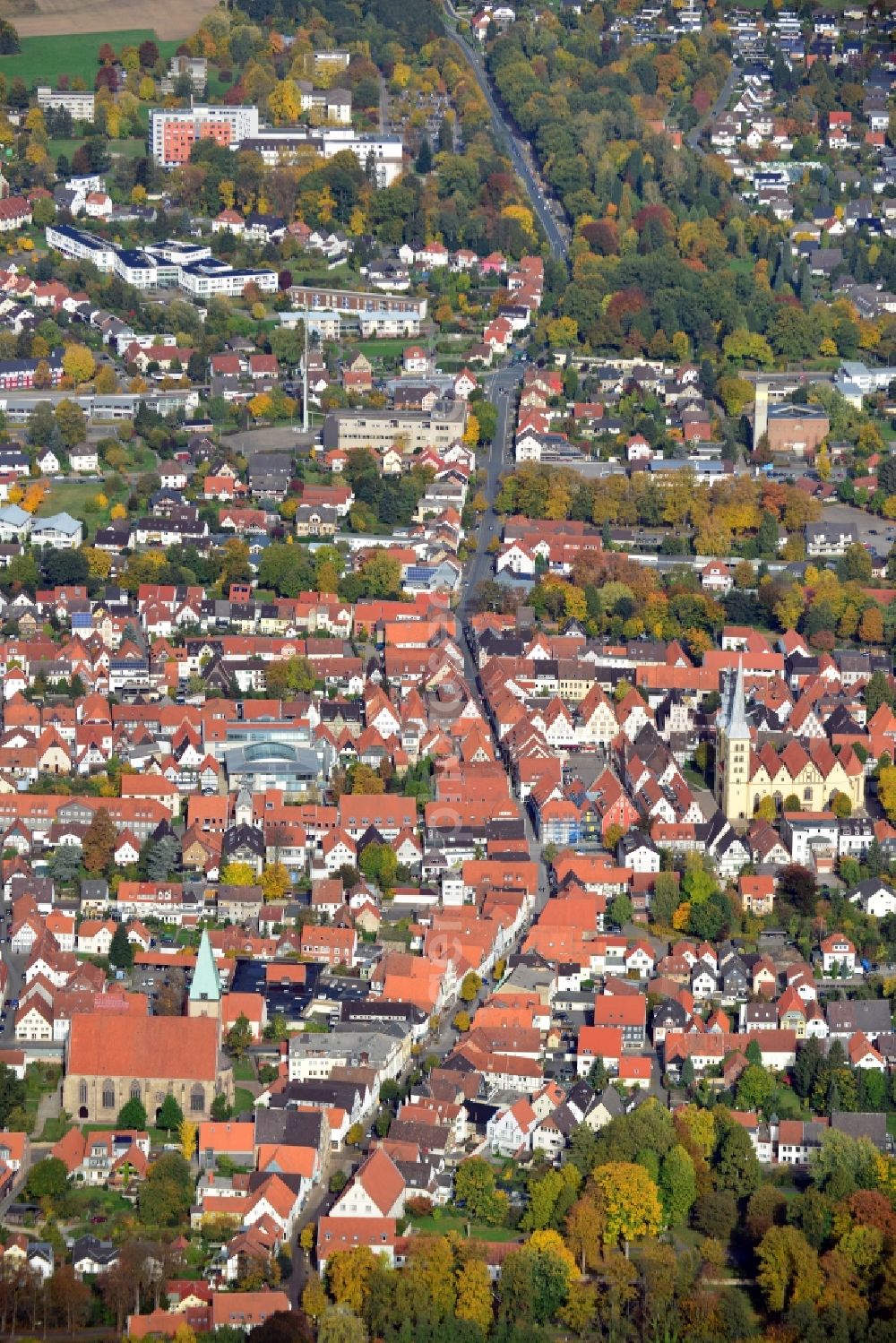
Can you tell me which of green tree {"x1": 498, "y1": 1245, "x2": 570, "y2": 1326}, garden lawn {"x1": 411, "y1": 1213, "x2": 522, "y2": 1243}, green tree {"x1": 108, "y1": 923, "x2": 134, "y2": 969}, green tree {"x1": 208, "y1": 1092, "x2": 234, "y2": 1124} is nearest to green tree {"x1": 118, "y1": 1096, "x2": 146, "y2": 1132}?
green tree {"x1": 208, "y1": 1092, "x2": 234, "y2": 1124}

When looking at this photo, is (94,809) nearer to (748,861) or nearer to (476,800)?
(476,800)

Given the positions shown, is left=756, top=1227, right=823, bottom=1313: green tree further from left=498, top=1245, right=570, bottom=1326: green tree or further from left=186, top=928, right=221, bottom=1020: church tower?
left=186, top=928, right=221, bottom=1020: church tower

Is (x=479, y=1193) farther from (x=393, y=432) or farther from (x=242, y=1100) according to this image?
(x=393, y=432)

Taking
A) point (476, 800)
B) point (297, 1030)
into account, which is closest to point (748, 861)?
point (476, 800)

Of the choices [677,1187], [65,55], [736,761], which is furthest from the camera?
[65,55]

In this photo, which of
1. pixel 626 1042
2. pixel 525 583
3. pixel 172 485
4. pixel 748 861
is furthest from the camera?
pixel 172 485

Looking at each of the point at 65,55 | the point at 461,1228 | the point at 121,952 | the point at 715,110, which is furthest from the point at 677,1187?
the point at 65,55
